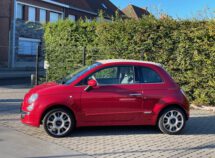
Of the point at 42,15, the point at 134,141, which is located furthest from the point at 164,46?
the point at 42,15

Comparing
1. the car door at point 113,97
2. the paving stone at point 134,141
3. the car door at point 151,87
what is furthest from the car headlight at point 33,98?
the car door at point 151,87

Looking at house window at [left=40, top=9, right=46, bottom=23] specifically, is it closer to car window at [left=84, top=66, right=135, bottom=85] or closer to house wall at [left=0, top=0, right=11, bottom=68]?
house wall at [left=0, top=0, right=11, bottom=68]

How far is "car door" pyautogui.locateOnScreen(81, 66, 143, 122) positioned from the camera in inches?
339

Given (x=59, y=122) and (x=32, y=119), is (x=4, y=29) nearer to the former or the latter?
(x=32, y=119)

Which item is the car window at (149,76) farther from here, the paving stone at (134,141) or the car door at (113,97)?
the paving stone at (134,141)

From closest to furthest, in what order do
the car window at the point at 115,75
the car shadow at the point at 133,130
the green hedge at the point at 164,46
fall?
1. the car window at the point at 115,75
2. the car shadow at the point at 133,130
3. the green hedge at the point at 164,46

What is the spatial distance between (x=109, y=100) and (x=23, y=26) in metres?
28.8

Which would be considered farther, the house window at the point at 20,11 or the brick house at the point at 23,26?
the house window at the point at 20,11

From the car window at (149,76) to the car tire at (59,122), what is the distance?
5.97ft

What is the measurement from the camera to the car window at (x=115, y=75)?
8844 mm

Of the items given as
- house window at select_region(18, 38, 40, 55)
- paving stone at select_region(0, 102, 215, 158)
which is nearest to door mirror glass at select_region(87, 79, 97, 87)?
paving stone at select_region(0, 102, 215, 158)

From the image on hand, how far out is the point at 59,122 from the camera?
27.8ft

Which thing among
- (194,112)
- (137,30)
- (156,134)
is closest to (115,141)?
(156,134)

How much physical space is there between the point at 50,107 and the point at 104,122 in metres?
1.20
